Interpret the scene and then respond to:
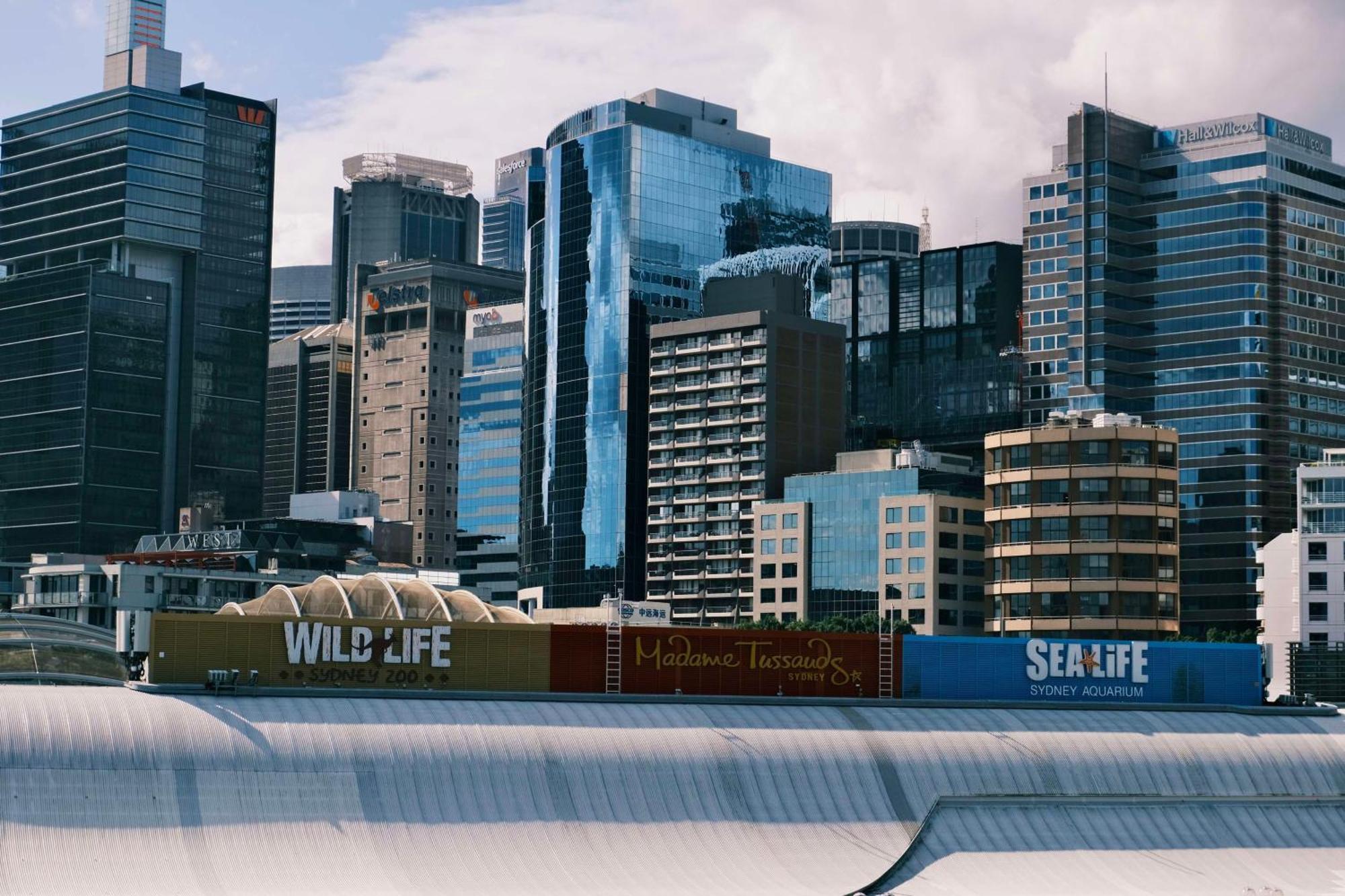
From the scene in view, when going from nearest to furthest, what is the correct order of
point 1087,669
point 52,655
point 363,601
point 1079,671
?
point 52,655, point 363,601, point 1079,671, point 1087,669

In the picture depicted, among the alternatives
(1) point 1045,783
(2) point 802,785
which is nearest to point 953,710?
(1) point 1045,783

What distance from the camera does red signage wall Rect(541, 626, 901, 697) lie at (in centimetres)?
10925

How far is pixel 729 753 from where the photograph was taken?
104250 millimetres

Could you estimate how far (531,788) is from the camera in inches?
3816

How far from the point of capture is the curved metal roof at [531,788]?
8681 cm

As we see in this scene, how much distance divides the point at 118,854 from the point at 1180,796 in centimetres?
6260

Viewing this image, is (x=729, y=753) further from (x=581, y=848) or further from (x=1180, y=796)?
(x=1180, y=796)

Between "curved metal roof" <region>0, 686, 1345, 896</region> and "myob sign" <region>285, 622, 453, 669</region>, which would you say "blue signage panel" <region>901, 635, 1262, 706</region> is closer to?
"curved metal roof" <region>0, 686, 1345, 896</region>

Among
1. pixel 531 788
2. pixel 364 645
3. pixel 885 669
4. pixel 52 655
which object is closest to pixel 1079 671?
pixel 885 669

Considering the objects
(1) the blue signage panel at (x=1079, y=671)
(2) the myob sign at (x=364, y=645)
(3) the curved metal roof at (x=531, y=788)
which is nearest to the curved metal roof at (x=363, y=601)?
(2) the myob sign at (x=364, y=645)

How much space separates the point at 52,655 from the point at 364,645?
15871 millimetres

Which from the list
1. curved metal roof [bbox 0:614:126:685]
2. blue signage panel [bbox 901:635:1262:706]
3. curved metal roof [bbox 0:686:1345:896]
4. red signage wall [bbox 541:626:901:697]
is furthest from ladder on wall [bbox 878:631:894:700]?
curved metal roof [bbox 0:614:126:685]

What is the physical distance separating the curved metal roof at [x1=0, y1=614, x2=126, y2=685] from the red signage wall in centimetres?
2416

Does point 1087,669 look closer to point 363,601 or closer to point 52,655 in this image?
point 363,601
